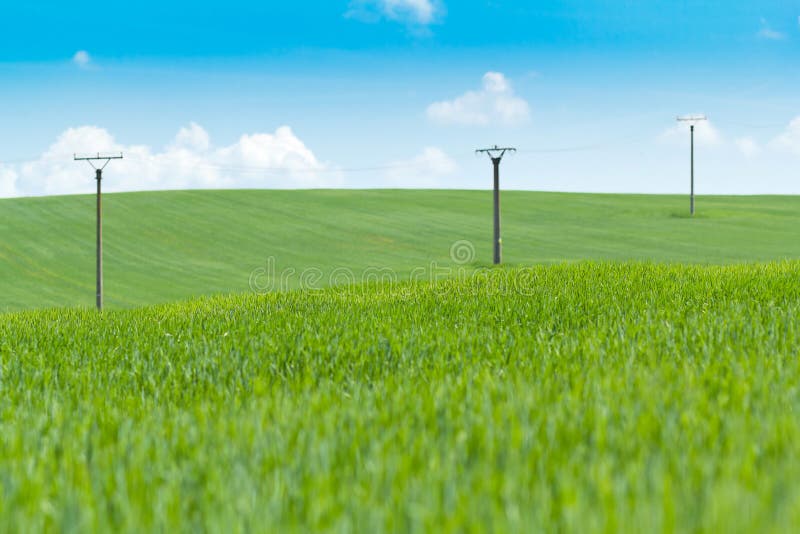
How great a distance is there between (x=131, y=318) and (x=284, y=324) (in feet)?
15.7

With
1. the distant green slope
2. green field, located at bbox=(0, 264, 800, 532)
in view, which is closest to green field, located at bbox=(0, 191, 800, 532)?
green field, located at bbox=(0, 264, 800, 532)

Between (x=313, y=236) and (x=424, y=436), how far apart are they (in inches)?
2235

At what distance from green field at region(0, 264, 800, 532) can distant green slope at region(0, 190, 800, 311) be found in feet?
114

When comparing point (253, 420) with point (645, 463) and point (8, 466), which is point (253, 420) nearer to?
point (8, 466)

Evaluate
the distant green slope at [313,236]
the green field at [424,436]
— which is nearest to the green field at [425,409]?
the green field at [424,436]

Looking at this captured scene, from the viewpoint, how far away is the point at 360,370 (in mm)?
7410

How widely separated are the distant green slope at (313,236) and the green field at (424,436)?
3489cm

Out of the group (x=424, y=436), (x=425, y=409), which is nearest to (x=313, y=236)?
(x=425, y=409)

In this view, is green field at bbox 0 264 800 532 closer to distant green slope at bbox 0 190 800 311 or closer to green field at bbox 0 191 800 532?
green field at bbox 0 191 800 532

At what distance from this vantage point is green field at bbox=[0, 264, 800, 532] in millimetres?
2887

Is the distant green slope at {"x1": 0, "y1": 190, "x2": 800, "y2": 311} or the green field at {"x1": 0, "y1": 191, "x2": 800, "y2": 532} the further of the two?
the distant green slope at {"x1": 0, "y1": 190, "x2": 800, "y2": 311}

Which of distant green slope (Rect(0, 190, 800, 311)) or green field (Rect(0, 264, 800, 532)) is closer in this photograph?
green field (Rect(0, 264, 800, 532))

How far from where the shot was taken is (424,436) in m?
3.75

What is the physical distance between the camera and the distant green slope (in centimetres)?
4688
